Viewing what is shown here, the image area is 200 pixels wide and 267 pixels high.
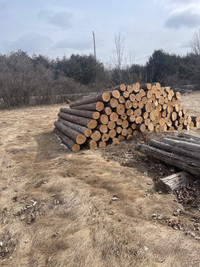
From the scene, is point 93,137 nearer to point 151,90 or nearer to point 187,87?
point 151,90

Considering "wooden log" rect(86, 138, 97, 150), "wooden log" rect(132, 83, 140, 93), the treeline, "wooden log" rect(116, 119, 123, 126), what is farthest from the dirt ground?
the treeline

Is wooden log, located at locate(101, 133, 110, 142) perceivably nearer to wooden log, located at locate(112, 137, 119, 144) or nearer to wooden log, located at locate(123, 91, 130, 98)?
wooden log, located at locate(112, 137, 119, 144)

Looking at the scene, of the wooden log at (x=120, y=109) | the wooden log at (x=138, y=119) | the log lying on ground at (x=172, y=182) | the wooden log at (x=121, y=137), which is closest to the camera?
the log lying on ground at (x=172, y=182)

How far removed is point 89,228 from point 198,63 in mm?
23753

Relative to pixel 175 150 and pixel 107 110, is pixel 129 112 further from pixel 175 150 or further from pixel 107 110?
pixel 175 150

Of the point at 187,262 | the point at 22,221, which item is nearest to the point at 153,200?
the point at 187,262

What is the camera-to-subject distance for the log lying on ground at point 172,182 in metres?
3.37

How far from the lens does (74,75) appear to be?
2427 centimetres

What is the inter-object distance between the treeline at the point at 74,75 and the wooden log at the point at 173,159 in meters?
12.4

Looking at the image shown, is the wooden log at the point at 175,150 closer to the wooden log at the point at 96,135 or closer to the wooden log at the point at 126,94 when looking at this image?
the wooden log at the point at 96,135

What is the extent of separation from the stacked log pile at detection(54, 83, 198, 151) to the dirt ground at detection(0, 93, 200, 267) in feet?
2.87

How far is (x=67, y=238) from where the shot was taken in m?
2.58

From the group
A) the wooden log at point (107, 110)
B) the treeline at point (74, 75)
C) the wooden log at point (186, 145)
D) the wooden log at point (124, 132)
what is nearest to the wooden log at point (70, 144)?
the wooden log at point (107, 110)

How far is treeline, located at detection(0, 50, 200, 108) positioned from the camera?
15375mm
